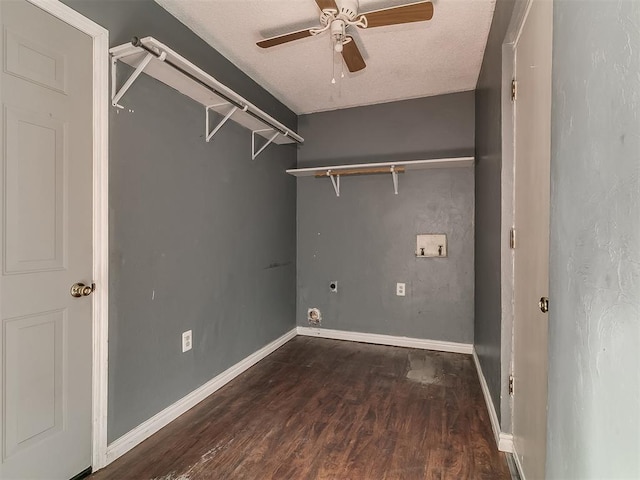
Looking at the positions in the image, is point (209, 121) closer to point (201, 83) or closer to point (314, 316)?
point (201, 83)

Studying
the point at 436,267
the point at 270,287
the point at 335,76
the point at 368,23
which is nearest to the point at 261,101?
the point at 335,76

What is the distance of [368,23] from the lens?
70.7 inches

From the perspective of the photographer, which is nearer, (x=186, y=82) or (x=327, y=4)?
(x=327, y=4)

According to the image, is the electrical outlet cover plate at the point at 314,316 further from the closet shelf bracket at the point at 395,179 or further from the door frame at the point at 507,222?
the door frame at the point at 507,222

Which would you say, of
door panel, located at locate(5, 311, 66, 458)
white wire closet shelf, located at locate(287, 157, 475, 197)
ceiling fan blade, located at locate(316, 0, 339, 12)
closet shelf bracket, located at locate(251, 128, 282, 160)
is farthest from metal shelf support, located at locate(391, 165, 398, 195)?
door panel, located at locate(5, 311, 66, 458)

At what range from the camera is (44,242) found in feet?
4.68

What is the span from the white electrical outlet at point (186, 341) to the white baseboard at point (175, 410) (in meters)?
0.32

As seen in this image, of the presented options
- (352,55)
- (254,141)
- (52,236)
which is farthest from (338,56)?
(52,236)

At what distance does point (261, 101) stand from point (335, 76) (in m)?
0.73

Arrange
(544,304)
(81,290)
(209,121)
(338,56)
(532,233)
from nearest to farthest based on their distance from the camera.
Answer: (544,304) < (532,233) < (81,290) < (209,121) < (338,56)

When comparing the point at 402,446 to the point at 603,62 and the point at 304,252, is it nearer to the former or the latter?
the point at 603,62

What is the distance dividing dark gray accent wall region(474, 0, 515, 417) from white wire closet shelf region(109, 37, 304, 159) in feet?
5.25

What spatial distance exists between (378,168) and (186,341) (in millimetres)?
2328

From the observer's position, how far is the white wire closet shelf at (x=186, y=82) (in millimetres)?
1641
